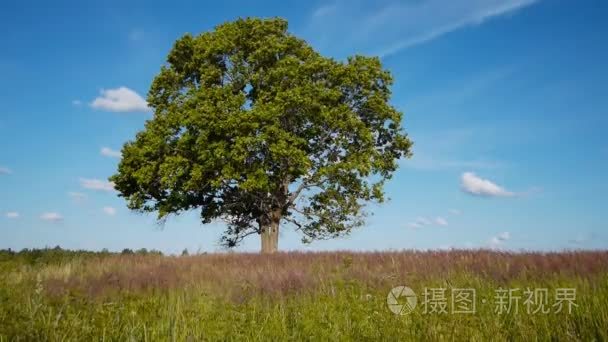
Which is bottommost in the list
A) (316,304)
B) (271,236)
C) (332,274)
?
(316,304)

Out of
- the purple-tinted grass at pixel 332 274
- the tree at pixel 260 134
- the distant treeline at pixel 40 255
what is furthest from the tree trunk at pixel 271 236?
the purple-tinted grass at pixel 332 274

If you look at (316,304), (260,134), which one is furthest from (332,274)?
(260,134)

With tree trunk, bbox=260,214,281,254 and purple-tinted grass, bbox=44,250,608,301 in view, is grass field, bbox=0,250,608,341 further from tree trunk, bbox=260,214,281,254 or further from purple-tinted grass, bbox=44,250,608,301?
tree trunk, bbox=260,214,281,254

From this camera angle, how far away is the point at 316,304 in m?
8.03

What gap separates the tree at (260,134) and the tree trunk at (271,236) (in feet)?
0.19

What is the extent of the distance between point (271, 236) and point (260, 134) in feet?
20.9

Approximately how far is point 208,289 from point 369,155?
14.8 meters

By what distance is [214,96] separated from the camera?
23047 millimetres

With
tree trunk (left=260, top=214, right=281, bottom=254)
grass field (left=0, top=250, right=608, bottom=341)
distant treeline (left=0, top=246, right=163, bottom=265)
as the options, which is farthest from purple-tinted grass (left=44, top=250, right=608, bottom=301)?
tree trunk (left=260, top=214, right=281, bottom=254)

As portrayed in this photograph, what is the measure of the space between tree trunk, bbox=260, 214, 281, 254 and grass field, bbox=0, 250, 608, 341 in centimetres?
1114

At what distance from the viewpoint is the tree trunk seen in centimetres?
2531

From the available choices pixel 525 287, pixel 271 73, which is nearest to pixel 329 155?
pixel 271 73

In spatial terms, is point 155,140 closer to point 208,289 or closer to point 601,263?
point 208,289

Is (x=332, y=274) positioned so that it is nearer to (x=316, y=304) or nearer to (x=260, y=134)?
(x=316, y=304)
